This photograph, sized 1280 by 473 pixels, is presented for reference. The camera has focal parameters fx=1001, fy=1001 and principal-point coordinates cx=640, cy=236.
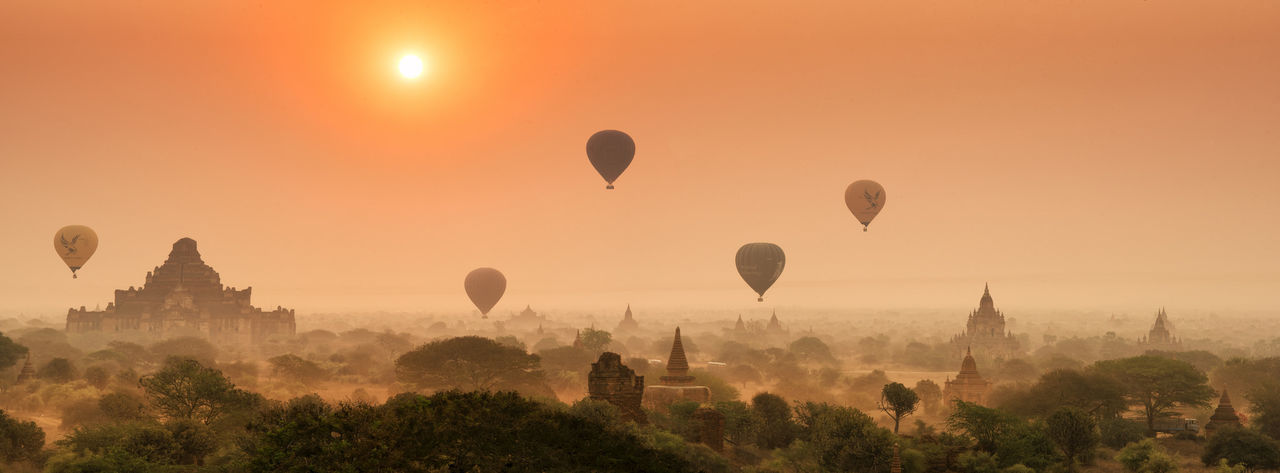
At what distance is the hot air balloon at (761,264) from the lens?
116812 millimetres

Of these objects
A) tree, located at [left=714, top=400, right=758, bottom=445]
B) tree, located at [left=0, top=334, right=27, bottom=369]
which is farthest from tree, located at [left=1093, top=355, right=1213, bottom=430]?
tree, located at [left=0, top=334, right=27, bottom=369]

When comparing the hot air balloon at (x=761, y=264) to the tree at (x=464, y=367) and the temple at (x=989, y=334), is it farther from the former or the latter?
the temple at (x=989, y=334)

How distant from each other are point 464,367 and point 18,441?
1386 inches

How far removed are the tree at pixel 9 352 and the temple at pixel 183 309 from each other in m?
73.5

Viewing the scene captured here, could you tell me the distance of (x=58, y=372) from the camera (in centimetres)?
9312

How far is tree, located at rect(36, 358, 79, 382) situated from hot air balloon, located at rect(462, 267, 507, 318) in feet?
185

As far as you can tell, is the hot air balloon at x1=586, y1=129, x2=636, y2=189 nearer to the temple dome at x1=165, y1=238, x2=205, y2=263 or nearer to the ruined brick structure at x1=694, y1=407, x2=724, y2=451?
the ruined brick structure at x1=694, y1=407, x2=724, y2=451

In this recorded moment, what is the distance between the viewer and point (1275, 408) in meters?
69.8

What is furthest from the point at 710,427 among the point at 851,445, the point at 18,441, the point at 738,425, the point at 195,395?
the point at 18,441

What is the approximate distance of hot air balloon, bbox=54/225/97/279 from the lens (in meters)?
136

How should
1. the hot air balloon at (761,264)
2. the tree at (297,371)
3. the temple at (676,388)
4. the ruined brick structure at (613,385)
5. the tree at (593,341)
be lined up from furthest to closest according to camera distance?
the tree at (593,341) < the hot air balloon at (761,264) < the tree at (297,371) < the temple at (676,388) < the ruined brick structure at (613,385)

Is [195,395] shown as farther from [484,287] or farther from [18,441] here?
[484,287]

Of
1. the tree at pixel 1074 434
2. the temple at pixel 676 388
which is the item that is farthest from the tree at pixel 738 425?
the tree at pixel 1074 434

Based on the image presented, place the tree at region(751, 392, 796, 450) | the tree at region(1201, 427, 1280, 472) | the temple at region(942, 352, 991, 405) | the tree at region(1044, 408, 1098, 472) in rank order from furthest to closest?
1. the temple at region(942, 352, 991, 405)
2. the tree at region(751, 392, 796, 450)
3. the tree at region(1044, 408, 1098, 472)
4. the tree at region(1201, 427, 1280, 472)
